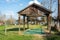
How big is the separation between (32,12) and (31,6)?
946mm

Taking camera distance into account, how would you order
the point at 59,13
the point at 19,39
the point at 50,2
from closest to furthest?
1. the point at 19,39
2. the point at 59,13
3. the point at 50,2

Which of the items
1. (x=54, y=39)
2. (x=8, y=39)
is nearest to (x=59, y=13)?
(x=54, y=39)

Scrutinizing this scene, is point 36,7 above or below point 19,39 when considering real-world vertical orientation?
above

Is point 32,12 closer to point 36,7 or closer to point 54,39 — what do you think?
point 36,7

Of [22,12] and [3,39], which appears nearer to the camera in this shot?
[3,39]

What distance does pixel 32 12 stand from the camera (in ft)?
71.3

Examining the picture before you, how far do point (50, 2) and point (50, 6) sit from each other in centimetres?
92

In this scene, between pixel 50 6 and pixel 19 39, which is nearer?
pixel 19 39

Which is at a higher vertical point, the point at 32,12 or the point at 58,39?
the point at 32,12

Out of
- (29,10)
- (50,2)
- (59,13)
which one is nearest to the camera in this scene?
(29,10)

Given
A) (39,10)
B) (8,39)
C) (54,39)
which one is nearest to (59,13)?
(39,10)

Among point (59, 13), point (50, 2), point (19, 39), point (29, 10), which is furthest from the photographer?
point (50, 2)

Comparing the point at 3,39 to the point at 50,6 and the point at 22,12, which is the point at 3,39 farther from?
the point at 50,6

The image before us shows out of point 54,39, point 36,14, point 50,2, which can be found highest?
point 50,2
